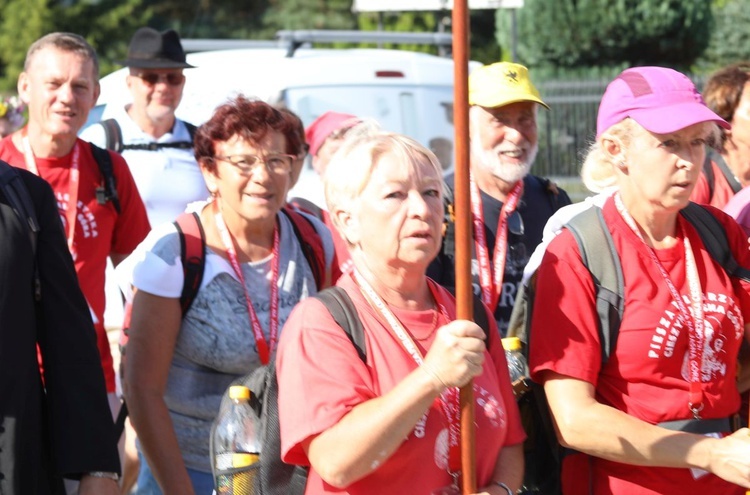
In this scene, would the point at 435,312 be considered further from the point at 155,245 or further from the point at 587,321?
the point at 155,245

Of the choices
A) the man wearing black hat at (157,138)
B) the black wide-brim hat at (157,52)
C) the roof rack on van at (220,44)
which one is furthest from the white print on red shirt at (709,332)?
the roof rack on van at (220,44)

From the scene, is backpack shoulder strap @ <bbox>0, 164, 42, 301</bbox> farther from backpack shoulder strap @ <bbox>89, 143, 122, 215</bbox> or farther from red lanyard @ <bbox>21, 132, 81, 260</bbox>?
backpack shoulder strap @ <bbox>89, 143, 122, 215</bbox>

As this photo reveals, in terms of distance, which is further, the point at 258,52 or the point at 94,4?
the point at 94,4

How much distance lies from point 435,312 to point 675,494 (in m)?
0.82

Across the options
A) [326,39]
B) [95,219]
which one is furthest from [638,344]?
[326,39]

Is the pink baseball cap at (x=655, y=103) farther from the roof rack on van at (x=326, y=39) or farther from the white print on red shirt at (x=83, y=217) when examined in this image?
the roof rack on van at (x=326, y=39)

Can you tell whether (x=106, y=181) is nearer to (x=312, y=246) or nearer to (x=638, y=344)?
(x=312, y=246)

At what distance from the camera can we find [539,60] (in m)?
23.5

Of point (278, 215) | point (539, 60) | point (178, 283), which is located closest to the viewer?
point (178, 283)

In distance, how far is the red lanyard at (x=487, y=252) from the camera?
4.34 meters

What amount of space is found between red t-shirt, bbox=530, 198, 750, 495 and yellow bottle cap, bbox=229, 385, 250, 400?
744 millimetres

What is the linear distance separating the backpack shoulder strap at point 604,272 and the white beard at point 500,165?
52.4 inches

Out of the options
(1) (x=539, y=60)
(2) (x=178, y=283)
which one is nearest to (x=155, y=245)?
(2) (x=178, y=283)

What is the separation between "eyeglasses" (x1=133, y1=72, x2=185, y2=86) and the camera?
6797 millimetres
